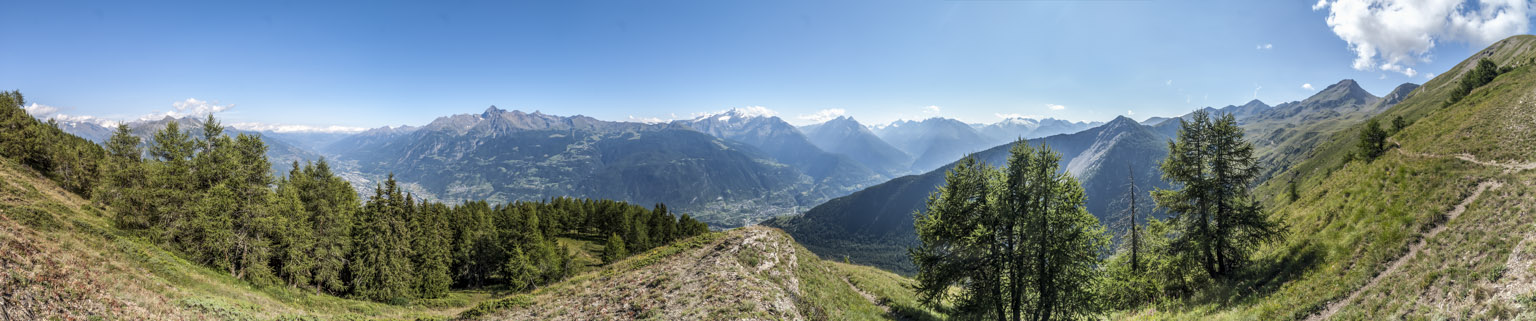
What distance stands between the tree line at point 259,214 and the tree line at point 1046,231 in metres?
44.5

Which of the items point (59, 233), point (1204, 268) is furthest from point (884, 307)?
point (59, 233)

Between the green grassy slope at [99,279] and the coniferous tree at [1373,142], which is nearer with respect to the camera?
the green grassy slope at [99,279]

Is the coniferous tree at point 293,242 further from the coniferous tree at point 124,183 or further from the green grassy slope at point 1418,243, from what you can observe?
the green grassy slope at point 1418,243

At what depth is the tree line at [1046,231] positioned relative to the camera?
60.3 ft

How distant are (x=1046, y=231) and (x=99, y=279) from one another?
125ft

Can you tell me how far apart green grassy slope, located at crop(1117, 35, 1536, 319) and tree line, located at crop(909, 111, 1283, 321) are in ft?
9.76

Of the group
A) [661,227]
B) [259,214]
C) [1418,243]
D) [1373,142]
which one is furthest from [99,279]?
[1373,142]

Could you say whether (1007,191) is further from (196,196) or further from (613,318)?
(196,196)

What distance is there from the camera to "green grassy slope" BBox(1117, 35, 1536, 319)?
1433cm

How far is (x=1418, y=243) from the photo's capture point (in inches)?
738

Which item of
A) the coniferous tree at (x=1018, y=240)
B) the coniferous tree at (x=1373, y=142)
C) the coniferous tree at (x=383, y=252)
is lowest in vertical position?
the coniferous tree at (x=383, y=252)

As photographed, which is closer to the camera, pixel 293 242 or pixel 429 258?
pixel 293 242

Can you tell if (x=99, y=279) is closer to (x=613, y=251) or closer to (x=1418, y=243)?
(x=613, y=251)

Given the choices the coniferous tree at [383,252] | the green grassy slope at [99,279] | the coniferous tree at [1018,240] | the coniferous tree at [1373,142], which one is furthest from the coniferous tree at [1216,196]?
the coniferous tree at [383,252]
